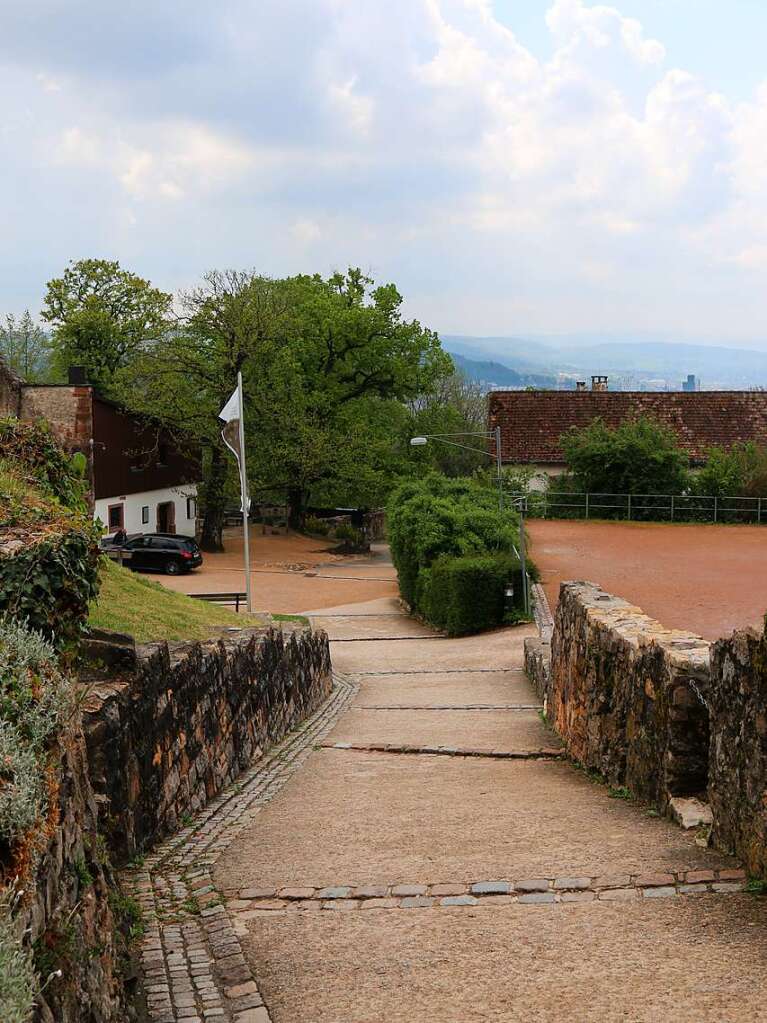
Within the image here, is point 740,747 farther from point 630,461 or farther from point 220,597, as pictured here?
point 630,461

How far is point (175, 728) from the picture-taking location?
327 inches

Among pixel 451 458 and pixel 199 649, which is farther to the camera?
pixel 451 458

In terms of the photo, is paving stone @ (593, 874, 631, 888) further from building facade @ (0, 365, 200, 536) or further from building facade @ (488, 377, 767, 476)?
building facade @ (488, 377, 767, 476)

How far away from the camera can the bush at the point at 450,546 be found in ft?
99.5

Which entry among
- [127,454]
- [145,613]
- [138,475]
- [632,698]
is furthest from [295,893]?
[138,475]

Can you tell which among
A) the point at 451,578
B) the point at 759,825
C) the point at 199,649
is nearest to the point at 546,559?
the point at 451,578

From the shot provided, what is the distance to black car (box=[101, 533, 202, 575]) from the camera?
40156 mm

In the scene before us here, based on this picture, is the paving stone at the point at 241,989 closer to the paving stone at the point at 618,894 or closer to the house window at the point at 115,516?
the paving stone at the point at 618,894

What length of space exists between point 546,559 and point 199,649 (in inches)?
1182

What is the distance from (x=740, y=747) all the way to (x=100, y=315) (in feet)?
181

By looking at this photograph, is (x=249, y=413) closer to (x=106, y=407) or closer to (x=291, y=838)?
(x=106, y=407)

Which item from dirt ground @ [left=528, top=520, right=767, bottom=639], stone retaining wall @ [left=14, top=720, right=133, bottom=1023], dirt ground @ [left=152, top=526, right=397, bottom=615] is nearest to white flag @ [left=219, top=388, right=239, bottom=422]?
dirt ground @ [left=152, top=526, right=397, bottom=615]

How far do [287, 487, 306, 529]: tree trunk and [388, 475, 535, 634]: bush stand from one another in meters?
16.8

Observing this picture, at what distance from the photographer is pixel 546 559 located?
3838 cm
